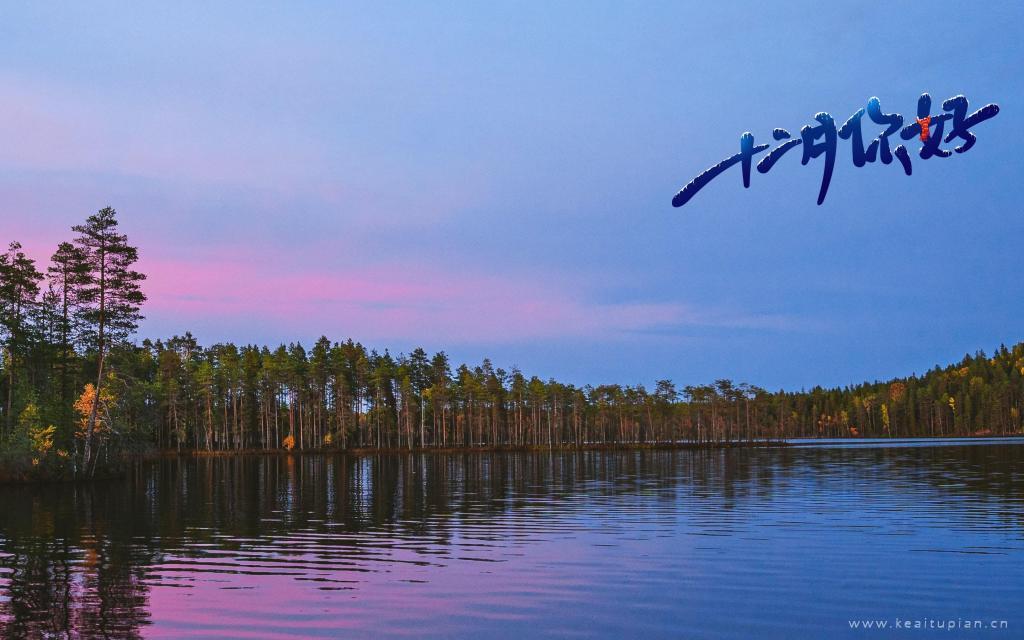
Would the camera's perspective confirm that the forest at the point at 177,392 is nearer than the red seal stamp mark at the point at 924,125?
No

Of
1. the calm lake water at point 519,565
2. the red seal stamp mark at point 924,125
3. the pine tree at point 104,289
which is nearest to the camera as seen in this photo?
the calm lake water at point 519,565

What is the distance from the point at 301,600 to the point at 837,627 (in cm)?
1213

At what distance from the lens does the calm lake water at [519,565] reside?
17500 millimetres

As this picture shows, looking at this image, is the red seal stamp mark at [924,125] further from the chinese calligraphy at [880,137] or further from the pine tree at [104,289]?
the pine tree at [104,289]

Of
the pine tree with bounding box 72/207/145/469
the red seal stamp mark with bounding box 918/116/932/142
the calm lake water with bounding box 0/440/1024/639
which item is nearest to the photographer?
the calm lake water with bounding box 0/440/1024/639

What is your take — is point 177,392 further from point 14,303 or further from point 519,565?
point 519,565

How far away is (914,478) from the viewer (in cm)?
6081

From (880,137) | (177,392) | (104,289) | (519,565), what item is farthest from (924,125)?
(177,392)

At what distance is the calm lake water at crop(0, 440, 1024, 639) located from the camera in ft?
57.4

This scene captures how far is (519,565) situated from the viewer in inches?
962

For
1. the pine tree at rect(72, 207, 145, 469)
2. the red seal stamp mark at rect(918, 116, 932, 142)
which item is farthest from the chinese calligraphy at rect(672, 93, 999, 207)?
the pine tree at rect(72, 207, 145, 469)

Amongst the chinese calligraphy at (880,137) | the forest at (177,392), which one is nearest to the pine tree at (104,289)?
the forest at (177,392)

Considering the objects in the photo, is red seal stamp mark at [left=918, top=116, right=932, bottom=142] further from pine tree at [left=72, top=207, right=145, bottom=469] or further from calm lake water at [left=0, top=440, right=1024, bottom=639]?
pine tree at [left=72, top=207, right=145, bottom=469]

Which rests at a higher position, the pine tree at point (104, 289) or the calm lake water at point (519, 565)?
the pine tree at point (104, 289)
